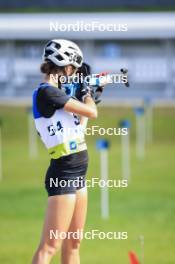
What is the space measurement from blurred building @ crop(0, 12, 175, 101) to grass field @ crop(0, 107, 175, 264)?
14826mm

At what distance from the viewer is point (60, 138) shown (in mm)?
6961

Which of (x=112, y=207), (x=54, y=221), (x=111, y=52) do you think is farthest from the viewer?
(x=111, y=52)

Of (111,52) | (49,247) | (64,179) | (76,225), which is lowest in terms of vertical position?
(49,247)

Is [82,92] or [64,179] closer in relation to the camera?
[64,179]

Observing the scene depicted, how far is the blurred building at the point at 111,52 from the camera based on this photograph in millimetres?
39625

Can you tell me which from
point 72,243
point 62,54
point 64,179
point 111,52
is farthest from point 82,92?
point 111,52

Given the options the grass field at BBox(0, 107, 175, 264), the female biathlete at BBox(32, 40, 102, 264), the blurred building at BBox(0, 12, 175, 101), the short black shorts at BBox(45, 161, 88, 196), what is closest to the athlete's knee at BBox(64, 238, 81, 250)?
the female biathlete at BBox(32, 40, 102, 264)

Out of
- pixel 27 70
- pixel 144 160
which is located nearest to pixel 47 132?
pixel 144 160

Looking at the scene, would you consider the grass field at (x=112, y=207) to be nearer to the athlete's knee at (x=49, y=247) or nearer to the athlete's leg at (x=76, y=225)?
the athlete's leg at (x=76, y=225)

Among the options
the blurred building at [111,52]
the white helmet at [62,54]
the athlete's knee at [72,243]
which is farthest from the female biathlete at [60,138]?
the blurred building at [111,52]

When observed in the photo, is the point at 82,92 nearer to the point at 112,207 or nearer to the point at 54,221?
the point at 54,221

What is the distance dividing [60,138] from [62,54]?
0.53 meters

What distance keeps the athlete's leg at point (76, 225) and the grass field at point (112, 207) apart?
8.38ft

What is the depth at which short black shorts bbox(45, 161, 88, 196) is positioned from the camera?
22.8ft
